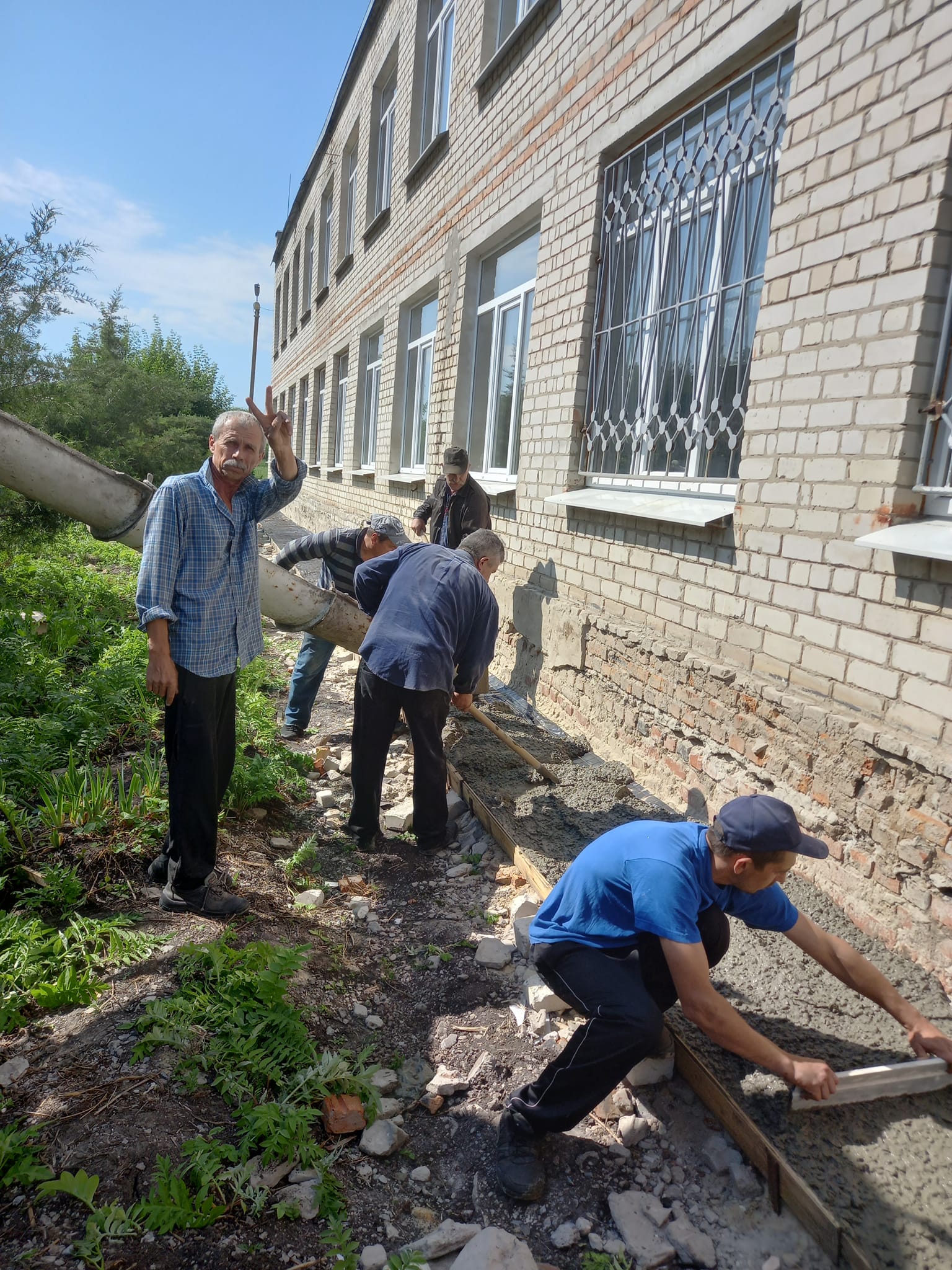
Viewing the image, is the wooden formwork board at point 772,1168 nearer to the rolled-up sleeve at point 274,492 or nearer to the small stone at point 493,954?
the small stone at point 493,954

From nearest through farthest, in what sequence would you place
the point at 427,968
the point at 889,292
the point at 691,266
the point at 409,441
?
the point at 889,292 < the point at 427,968 < the point at 691,266 < the point at 409,441

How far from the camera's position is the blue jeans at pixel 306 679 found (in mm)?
5125

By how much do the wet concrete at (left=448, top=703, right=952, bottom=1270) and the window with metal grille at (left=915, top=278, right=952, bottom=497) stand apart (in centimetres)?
157

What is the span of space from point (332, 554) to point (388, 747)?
154cm

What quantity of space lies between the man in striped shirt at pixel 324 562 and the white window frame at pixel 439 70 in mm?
5353

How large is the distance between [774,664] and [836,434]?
0.96 meters

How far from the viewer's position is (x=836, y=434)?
3.08 metres

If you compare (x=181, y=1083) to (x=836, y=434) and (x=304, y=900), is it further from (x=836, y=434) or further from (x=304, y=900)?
(x=836, y=434)

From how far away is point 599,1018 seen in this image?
2.07m

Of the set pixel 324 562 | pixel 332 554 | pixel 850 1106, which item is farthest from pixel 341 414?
pixel 850 1106

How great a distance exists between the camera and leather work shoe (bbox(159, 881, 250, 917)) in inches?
120

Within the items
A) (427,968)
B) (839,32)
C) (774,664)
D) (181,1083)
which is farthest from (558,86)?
(181,1083)

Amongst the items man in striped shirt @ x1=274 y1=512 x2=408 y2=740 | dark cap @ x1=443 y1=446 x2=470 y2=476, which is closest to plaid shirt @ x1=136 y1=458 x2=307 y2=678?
man in striped shirt @ x1=274 y1=512 x2=408 y2=740

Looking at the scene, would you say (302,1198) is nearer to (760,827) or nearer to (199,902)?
(199,902)
